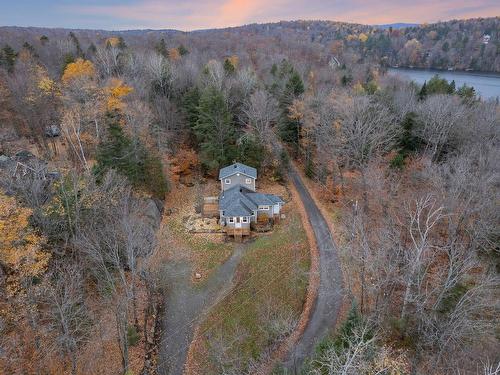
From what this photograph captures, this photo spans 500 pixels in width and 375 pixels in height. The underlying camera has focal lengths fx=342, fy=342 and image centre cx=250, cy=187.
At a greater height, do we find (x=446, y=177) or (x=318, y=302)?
(x=446, y=177)

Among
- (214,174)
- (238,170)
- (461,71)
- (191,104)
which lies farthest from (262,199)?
(461,71)

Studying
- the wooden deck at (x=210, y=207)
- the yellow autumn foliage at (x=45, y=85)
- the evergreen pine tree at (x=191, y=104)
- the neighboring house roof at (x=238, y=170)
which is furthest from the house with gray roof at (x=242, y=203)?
the yellow autumn foliage at (x=45, y=85)

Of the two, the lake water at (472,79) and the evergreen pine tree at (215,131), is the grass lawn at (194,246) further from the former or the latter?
the lake water at (472,79)

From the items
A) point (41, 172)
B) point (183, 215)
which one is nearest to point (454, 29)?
point (183, 215)

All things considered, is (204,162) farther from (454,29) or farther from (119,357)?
(454,29)

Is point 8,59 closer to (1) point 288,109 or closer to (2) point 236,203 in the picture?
(1) point 288,109
